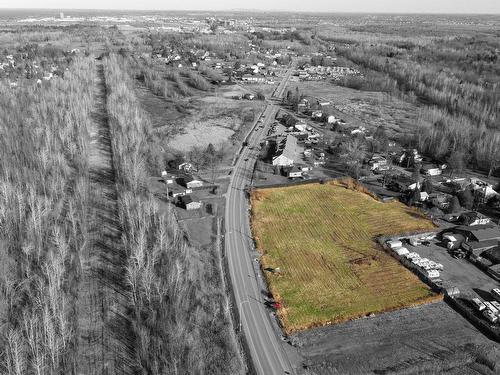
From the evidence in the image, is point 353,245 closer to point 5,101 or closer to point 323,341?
point 323,341

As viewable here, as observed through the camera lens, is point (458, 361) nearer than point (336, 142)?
Yes

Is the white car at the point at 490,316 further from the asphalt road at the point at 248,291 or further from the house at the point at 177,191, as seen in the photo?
the house at the point at 177,191

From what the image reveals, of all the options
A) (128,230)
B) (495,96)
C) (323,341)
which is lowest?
(323,341)

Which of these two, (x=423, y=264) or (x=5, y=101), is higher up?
(x=5, y=101)

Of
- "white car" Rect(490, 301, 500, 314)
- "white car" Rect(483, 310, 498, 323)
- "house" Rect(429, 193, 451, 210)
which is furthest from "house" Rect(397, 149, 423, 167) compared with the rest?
"white car" Rect(483, 310, 498, 323)

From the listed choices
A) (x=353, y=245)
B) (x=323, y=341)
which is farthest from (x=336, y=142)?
(x=323, y=341)

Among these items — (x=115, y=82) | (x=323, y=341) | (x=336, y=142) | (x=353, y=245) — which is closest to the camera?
(x=323, y=341)
